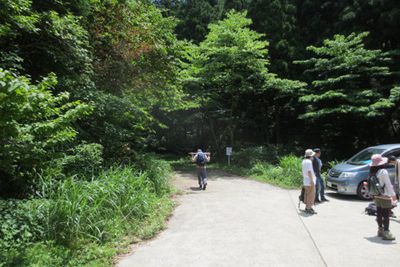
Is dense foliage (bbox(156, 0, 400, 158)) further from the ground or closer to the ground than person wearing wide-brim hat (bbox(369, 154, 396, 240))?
further from the ground

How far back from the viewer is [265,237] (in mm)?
6621

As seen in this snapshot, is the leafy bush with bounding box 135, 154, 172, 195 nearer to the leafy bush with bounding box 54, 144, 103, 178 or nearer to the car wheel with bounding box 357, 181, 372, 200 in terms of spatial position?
the leafy bush with bounding box 54, 144, 103, 178

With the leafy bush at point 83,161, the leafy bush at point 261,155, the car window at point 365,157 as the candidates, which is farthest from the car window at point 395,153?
the leafy bush at point 83,161

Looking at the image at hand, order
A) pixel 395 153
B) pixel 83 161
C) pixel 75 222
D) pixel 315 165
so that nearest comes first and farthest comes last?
pixel 75 222 < pixel 83 161 < pixel 315 165 < pixel 395 153

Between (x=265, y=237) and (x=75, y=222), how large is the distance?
350 cm

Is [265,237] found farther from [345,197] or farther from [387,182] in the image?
[345,197]

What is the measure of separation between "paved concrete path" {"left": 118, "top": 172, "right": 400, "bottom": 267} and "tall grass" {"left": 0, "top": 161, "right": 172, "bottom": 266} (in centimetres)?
57

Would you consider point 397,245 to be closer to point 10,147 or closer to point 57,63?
point 10,147

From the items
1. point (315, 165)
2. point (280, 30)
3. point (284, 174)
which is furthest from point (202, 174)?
point (280, 30)

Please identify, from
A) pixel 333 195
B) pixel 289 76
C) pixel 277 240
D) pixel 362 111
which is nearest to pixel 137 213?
pixel 277 240

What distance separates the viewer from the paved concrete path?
5457mm

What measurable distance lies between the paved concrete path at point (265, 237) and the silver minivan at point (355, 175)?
581 mm

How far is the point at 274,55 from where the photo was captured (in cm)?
2333

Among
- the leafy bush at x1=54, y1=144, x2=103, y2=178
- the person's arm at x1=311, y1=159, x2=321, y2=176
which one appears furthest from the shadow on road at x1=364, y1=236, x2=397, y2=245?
the leafy bush at x1=54, y1=144, x2=103, y2=178
